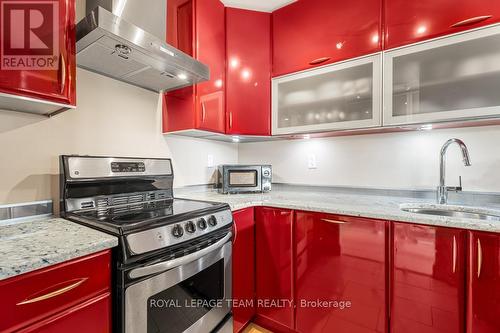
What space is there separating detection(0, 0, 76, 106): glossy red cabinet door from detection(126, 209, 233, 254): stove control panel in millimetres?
642

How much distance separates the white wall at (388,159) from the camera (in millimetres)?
1436

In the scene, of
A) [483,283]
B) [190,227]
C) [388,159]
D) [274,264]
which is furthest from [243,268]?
[388,159]

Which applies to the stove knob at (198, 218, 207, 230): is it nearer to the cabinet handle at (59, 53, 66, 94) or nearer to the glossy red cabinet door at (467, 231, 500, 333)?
the cabinet handle at (59, 53, 66, 94)

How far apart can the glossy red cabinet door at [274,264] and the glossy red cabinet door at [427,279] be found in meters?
0.58

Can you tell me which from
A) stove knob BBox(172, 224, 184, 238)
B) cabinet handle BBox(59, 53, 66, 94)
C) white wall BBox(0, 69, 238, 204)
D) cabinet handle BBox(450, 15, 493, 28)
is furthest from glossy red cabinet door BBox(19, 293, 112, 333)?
cabinet handle BBox(450, 15, 493, 28)

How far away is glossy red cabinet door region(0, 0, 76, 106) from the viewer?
0.84 m

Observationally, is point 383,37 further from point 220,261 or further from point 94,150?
point 94,150

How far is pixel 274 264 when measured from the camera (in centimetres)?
155

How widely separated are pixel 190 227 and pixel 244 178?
0.92 meters

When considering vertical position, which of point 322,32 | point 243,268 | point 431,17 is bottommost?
point 243,268

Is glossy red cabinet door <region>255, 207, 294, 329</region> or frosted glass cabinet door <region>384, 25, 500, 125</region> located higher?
frosted glass cabinet door <region>384, 25, 500, 125</region>

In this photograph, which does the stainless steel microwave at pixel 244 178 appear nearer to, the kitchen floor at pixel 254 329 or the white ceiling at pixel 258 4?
the kitchen floor at pixel 254 329

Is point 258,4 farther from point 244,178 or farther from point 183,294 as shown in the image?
point 183,294

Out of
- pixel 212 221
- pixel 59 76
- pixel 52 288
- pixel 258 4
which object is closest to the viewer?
pixel 52 288
